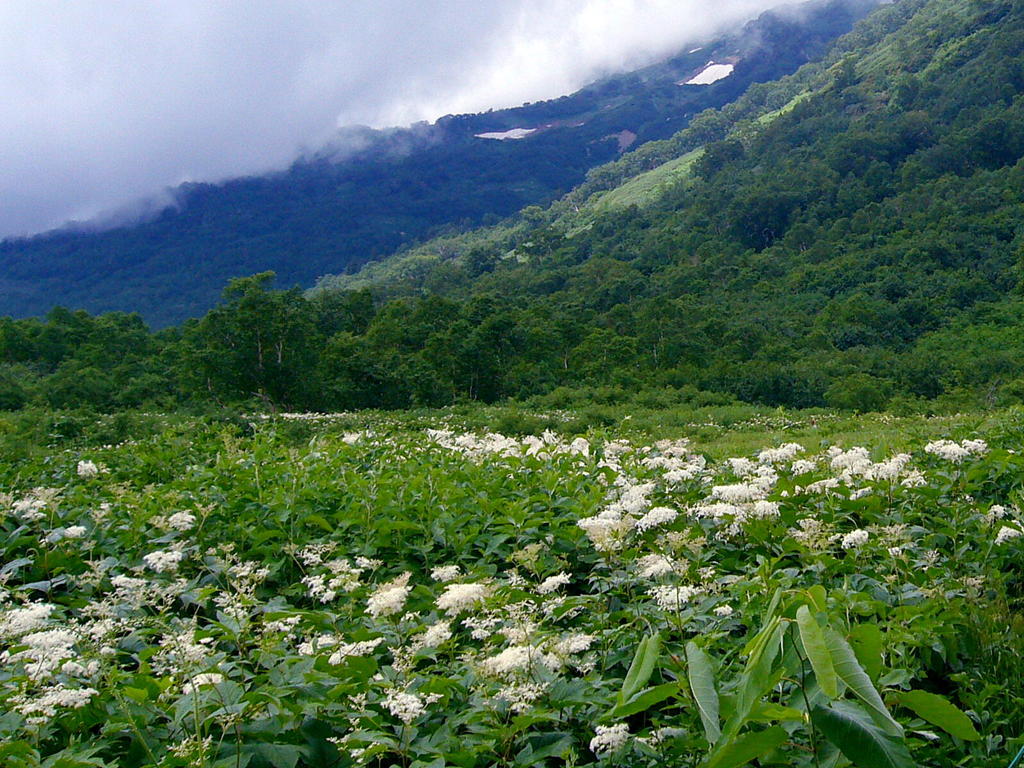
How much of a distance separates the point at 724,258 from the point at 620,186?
285ft

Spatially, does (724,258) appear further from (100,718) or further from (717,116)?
(717,116)

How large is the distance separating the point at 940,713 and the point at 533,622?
188 centimetres

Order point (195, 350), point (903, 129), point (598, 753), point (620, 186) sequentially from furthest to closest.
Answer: point (620, 186) < point (903, 129) < point (195, 350) < point (598, 753)

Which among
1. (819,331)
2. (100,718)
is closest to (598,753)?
(100,718)

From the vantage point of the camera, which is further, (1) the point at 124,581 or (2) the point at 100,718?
(1) the point at 124,581

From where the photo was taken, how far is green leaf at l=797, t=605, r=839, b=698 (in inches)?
54.2

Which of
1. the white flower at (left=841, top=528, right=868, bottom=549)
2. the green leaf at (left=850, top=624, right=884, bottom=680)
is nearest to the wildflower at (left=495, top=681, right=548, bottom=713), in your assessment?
the green leaf at (left=850, top=624, right=884, bottom=680)

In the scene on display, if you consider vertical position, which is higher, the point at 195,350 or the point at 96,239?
the point at 96,239

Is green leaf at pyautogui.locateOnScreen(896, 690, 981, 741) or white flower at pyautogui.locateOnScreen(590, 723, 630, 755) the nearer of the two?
green leaf at pyautogui.locateOnScreen(896, 690, 981, 741)

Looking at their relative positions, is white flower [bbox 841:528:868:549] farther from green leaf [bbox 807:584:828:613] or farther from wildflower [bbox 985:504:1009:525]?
green leaf [bbox 807:584:828:613]

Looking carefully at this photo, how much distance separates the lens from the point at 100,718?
117 inches

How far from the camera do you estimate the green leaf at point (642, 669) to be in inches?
67.6

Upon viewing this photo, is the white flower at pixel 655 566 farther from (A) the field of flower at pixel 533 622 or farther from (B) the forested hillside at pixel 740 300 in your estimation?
(B) the forested hillside at pixel 740 300

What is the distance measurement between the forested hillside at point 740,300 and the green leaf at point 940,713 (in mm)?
28536
